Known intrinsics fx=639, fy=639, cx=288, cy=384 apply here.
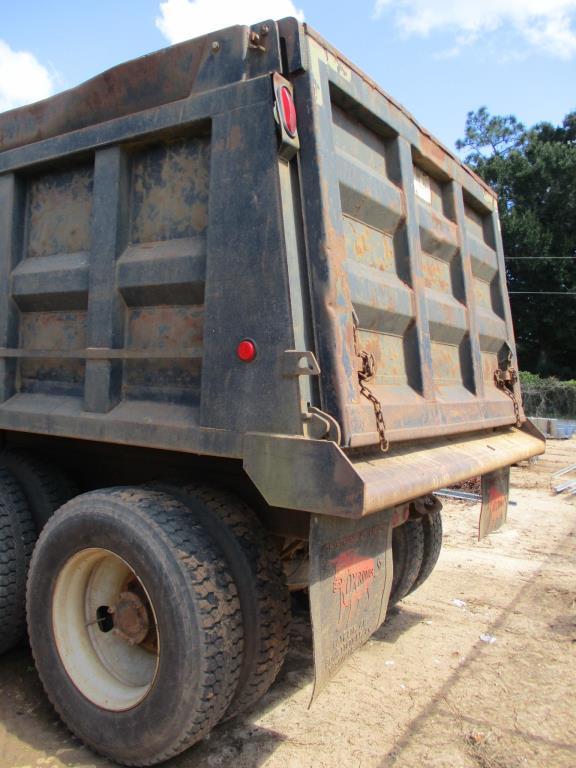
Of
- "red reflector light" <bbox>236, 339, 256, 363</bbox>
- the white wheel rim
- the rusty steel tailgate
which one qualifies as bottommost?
the white wheel rim

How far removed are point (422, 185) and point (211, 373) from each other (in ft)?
6.22

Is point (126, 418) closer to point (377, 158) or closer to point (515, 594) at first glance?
point (377, 158)

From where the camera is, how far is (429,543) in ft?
14.5

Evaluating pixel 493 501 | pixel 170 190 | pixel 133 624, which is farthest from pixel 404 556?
pixel 170 190

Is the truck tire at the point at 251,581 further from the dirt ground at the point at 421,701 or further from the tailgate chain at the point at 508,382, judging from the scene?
the tailgate chain at the point at 508,382

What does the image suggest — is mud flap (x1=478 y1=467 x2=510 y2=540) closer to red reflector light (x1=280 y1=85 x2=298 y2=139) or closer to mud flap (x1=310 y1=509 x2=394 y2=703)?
mud flap (x1=310 y1=509 x2=394 y2=703)

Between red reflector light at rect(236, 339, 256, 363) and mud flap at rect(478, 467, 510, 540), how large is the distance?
2266mm

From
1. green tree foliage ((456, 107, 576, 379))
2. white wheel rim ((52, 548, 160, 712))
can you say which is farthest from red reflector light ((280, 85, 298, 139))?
green tree foliage ((456, 107, 576, 379))

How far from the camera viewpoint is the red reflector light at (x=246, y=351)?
248cm

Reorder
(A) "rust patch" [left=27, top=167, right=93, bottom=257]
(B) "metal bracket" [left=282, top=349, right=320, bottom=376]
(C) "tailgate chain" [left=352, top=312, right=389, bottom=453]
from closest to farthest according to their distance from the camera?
(B) "metal bracket" [left=282, top=349, right=320, bottom=376]
(C) "tailgate chain" [left=352, top=312, right=389, bottom=453]
(A) "rust patch" [left=27, top=167, right=93, bottom=257]

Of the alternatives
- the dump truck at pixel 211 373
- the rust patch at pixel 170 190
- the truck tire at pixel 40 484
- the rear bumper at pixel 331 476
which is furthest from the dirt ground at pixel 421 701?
the rust patch at pixel 170 190

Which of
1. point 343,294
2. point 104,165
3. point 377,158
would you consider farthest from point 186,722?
point 377,158

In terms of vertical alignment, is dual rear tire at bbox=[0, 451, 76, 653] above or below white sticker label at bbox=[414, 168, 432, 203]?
below

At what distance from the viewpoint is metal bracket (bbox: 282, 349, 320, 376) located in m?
2.35
